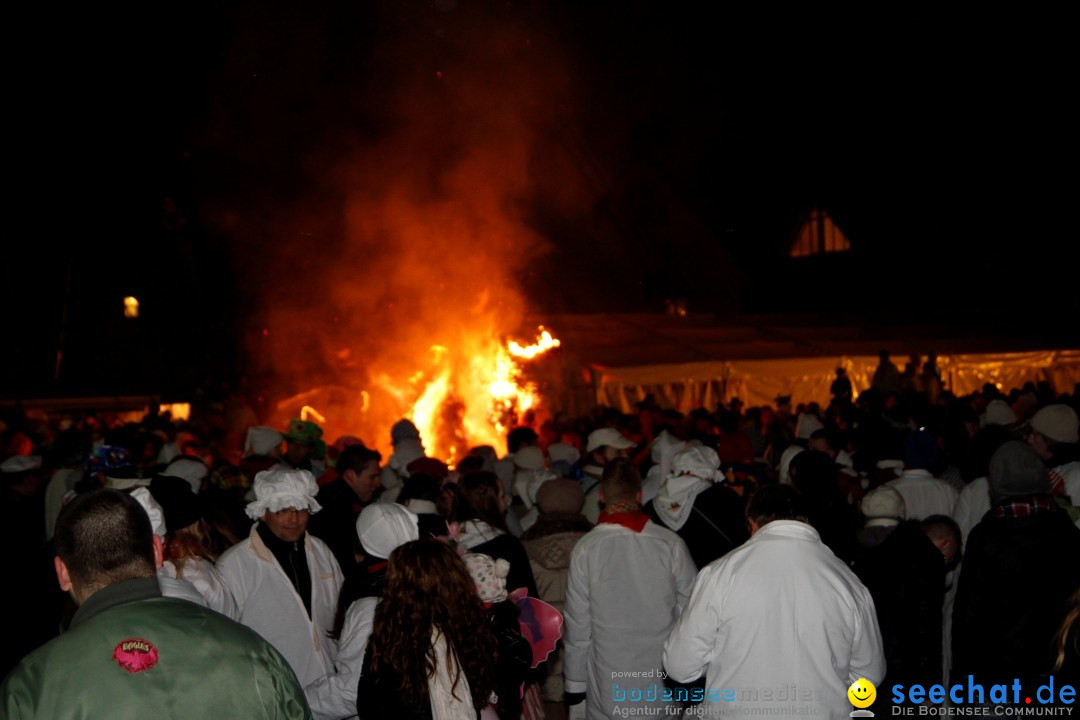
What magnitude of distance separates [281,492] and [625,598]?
174 centimetres

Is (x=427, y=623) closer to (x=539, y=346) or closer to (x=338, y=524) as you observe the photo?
(x=338, y=524)

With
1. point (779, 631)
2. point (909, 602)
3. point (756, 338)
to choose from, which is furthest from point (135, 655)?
point (756, 338)

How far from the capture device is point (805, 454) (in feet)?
17.2

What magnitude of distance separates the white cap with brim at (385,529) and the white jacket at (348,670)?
0.97 feet

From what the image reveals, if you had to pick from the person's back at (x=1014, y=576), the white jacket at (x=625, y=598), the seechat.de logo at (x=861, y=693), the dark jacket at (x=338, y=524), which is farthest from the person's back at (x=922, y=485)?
the dark jacket at (x=338, y=524)

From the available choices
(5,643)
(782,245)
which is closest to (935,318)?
(782,245)

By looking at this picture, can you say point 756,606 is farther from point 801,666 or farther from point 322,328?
point 322,328

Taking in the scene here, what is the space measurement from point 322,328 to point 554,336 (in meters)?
7.51

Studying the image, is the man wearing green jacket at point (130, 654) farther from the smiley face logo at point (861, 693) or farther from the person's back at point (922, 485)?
the person's back at point (922, 485)

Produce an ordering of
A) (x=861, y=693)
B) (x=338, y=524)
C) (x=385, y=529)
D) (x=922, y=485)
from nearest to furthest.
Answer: (x=861, y=693), (x=385, y=529), (x=338, y=524), (x=922, y=485)

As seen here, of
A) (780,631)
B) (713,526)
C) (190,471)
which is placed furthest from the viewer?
(190,471)

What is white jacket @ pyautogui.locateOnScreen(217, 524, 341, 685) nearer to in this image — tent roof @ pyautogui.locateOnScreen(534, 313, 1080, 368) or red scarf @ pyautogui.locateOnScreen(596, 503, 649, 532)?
red scarf @ pyautogui.locateOnScreen(596, 503, 649, 532)

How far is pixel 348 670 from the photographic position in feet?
12.0

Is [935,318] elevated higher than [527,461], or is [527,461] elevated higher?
[935,318]
